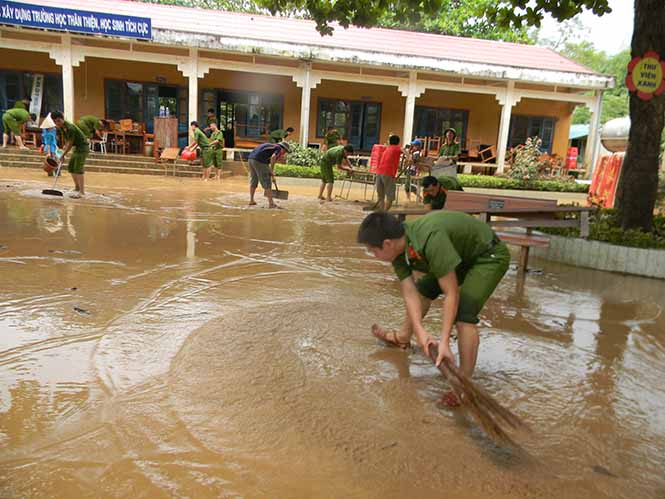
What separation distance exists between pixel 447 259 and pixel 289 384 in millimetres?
1278

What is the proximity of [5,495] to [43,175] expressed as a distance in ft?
44.4

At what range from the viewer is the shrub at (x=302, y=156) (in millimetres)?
17000

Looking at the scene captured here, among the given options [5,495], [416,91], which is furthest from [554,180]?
[5,495]

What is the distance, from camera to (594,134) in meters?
19.4

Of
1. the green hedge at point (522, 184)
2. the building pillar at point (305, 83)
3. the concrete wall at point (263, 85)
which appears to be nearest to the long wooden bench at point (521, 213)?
the green hedge at point (522, 184)

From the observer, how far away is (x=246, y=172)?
17.4 metres

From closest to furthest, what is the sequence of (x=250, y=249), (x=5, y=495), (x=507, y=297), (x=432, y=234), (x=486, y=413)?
1. (x=5, y=495)
2. (x=486, y=413)
3. (x=432, y=234)
4. (x=507, y=297)
5. (x=250, y=249)

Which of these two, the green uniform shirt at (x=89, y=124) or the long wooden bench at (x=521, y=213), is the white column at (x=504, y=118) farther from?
the green uniform shirt at (x=89, y=124)

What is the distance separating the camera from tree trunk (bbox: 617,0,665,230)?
709 centimetres

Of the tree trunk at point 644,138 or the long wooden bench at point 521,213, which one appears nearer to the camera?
the long wooden bench at point 521,213

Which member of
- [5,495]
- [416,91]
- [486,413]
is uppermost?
[416,91]

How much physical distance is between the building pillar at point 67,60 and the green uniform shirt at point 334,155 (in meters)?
8.86

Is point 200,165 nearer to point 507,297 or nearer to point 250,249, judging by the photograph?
point 250,249

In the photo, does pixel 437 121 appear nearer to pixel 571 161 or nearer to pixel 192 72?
pixel 571 161
